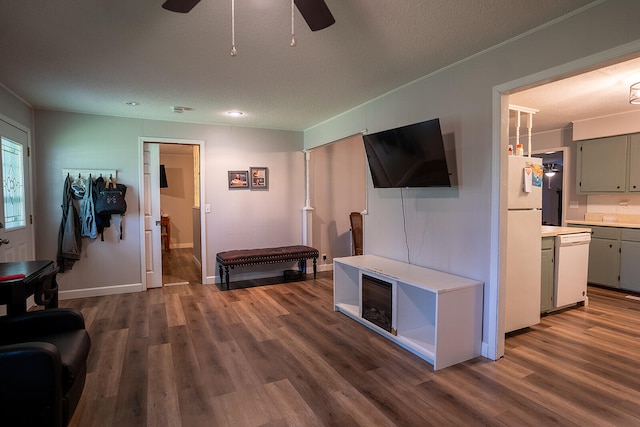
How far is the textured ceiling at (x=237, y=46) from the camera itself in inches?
80.0

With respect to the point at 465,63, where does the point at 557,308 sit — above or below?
below

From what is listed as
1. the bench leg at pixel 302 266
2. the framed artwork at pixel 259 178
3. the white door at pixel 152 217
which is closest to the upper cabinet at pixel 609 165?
the bench leg at pixel 302 266

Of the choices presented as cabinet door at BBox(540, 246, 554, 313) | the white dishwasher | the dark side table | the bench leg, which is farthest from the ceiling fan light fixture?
the dark side table

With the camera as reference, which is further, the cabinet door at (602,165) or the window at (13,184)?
the cabinet door at (602,165)

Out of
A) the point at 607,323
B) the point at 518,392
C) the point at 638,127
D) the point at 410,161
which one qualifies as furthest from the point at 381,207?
the point at 638,127

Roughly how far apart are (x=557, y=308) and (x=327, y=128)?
3.58m

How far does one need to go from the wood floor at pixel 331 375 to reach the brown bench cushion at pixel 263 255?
3.53ft

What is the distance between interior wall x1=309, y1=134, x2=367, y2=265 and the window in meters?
3.77

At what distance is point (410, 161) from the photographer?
3.09 m

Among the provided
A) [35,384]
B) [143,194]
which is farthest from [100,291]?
[35,384]

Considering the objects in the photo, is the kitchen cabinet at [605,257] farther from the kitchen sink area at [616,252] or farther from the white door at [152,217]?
the white door at [152,217]

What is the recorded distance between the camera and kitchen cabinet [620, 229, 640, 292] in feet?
14.5

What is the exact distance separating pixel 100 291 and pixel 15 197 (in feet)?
5.06

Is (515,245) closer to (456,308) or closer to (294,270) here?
(456,308)
